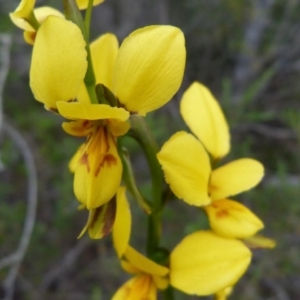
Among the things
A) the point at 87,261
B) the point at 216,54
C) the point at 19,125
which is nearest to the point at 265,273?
the point at 87,261

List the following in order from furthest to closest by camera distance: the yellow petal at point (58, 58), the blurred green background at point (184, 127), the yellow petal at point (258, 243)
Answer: the blurred green background at point (184, 127) → the yellow petal at point (258, 243) → the yellow petal at point (58, 58)

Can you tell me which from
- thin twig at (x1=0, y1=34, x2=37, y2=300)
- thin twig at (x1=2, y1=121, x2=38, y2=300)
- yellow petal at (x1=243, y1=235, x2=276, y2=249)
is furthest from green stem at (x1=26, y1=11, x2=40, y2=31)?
thin twig at (x1=2, y1=121, x2=38, y2=300)

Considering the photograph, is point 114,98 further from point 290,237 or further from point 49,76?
point 290,237

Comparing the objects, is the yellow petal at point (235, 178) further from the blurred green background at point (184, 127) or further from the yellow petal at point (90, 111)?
the blurred green background at point (184, 127)

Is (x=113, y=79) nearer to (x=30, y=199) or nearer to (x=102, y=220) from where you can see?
(x=102, y=220)

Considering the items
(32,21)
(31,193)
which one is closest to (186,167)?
(32,21)

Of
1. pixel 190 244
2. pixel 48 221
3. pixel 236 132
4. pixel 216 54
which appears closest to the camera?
pixel 190 244

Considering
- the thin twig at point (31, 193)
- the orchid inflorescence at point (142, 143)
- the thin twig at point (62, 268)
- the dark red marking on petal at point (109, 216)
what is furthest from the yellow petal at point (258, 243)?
the thin twig at point (62, 268)
